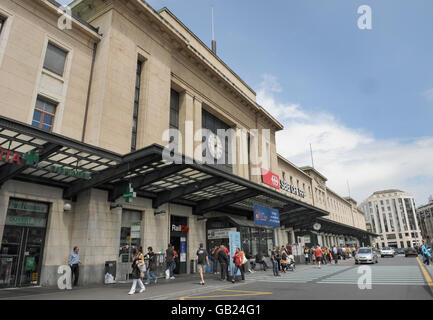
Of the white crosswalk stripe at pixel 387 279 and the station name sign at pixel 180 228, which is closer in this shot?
the white crosswalk stripe at pixel 387 279

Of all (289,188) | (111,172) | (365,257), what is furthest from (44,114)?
(289,188)

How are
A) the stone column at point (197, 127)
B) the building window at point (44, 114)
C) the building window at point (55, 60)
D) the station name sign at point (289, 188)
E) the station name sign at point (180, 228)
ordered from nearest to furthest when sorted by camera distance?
the building window at point (44, 114) → the building window at point (55, 60) → the station name sign at point (180, 228) → the stone column at point (197, 127) → the station name sign at point (289, 188)

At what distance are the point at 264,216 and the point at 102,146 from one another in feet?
43.6

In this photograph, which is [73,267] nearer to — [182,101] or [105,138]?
[105,138]

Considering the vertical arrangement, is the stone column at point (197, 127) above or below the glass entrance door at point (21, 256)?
above

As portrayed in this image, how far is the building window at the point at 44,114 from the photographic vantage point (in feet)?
46.1

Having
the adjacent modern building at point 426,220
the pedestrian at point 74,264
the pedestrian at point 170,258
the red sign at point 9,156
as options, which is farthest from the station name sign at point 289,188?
the adjacent modern building at point 426,220

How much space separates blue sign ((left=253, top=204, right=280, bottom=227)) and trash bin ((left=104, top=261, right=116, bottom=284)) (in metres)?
10.6

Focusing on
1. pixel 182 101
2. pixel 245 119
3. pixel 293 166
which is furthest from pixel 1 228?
pixel 293 166

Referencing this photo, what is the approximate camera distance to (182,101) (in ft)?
74.8

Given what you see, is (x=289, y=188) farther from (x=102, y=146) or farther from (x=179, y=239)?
(x=102, y=146)

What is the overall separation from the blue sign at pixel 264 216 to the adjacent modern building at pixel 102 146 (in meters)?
0.39

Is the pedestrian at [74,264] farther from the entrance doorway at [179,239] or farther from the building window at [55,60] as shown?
the building window at [55,60]

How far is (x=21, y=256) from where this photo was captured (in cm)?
1246
